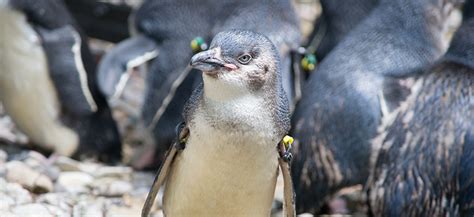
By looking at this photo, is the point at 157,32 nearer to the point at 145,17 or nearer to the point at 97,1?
the point at 145,17

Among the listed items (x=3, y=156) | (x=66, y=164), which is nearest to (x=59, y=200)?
(x=66, y=164)

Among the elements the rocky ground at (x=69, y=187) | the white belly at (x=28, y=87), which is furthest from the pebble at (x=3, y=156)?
the white belly at (x=28, y=87)

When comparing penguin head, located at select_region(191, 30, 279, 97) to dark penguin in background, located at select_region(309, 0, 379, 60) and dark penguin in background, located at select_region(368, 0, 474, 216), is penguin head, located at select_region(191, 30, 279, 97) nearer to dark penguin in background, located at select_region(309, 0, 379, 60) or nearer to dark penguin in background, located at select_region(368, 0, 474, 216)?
dark penguin in background, located at select_region(368, 0, 474, 216)

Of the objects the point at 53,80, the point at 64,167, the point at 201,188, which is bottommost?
the point at 64,167

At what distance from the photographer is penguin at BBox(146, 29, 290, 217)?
106 inches

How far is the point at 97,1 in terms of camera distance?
606cm

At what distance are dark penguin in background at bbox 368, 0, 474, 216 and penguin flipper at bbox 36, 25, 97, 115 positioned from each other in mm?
1566

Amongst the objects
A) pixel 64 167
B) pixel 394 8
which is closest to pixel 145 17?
pixel 64 167

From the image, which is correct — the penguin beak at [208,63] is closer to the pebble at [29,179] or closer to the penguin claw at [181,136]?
the penguin claw at [181,136]

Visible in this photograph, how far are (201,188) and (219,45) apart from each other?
0.43 metres

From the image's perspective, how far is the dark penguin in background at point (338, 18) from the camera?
4.46 m

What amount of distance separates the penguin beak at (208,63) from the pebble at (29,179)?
145 cm

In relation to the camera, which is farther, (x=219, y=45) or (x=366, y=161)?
(x=366, y=161)

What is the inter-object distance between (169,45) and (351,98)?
100cm
